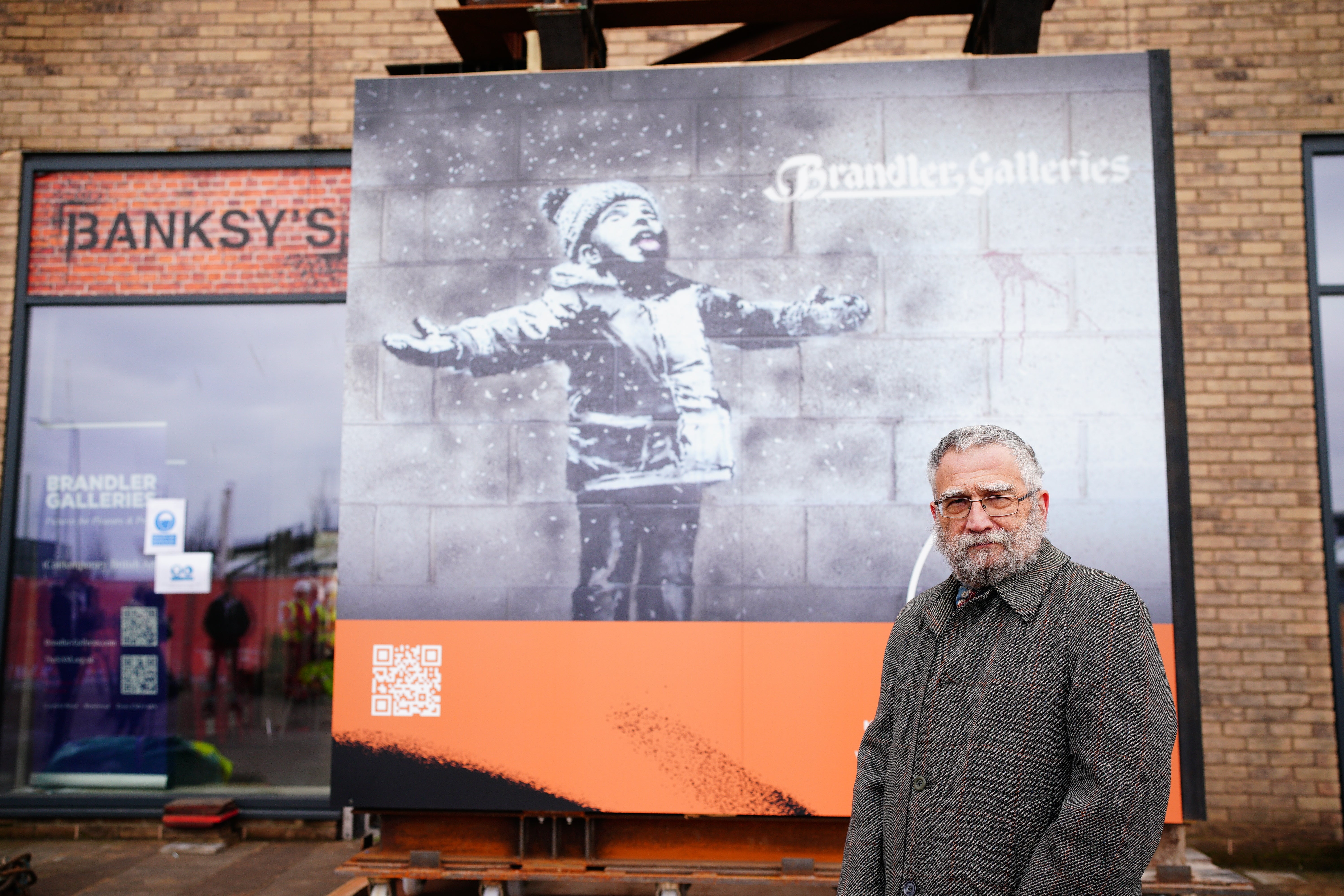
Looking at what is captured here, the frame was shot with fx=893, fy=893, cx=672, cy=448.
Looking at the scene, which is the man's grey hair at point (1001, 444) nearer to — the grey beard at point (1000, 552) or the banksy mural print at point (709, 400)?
the grey beard at point (1000, 552)

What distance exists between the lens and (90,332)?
645cm

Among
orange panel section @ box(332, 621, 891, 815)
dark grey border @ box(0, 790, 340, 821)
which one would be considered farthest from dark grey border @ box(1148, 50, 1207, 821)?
dark grey border @ box(0, 790, 340, 821)

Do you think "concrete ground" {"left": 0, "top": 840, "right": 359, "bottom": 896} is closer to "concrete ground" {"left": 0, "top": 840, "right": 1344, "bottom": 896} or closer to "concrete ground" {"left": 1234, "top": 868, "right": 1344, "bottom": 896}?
"concrete ground" {"left": 0, "top": 840, "right": 1344, "bottom": 896}

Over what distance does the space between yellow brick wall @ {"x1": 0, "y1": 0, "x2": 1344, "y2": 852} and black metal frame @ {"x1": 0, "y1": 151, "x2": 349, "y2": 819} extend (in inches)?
2.9

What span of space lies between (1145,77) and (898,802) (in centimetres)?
339

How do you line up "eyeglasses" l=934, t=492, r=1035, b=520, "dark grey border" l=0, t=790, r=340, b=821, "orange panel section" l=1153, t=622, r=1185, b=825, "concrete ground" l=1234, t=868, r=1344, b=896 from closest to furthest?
"eyeglasses" l=934, t=492, r=1035, b=520
"orange panel section" l=1153, t=622, r=1185, b=825
"concrete ground" l=1234, t=868, r=1344, b=896
"dark grey border" l=0, t=790, r=340, b=821

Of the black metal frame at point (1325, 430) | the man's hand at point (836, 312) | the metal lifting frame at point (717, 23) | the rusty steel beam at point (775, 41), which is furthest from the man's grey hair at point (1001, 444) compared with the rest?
the black metal frame at point (1325, 430)

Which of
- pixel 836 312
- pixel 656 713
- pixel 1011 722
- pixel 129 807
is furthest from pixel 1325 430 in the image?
pixel 129 807

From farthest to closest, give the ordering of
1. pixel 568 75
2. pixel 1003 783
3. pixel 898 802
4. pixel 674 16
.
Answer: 1. pixel 674 16
2. pixel 568 75
3. pixel 898 802
4. pixel 1003 783

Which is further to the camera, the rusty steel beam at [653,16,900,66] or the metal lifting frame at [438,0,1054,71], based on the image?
the rusty steel beam at [653,16,900,66]

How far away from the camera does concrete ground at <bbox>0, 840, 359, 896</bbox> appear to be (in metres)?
4.92

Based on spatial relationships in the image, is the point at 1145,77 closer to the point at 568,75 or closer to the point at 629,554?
the point at 568,75

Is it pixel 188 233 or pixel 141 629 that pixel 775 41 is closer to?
pixel 188 233

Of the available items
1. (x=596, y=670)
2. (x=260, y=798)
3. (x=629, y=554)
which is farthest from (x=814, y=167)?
(x=260, y=798)
